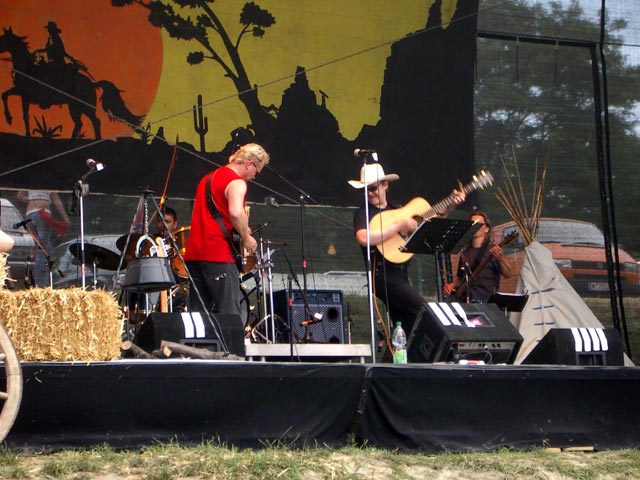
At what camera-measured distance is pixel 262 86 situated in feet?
29.0

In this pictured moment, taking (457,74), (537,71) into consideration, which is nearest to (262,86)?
(457,74)

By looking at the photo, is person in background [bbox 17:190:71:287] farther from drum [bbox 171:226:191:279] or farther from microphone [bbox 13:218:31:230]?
drum [bbox 171:226:191:279]

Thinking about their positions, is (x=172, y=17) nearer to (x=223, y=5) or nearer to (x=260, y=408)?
(x=223, y=5)

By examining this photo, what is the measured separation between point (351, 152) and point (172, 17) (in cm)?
206

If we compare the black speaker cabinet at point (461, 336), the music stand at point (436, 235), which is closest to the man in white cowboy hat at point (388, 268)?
the music stand at point (436, 235)

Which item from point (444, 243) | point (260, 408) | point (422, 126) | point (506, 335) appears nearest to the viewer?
point (260, 408)

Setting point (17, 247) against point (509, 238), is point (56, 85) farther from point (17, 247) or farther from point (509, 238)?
point (509, 238)

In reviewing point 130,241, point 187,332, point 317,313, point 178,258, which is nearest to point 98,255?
point 130,241

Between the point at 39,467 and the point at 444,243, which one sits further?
the point at 444,243

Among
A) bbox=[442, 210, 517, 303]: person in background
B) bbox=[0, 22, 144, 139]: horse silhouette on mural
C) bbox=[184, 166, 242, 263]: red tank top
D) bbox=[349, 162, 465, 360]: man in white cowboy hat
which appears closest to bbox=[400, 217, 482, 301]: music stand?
bbox=[349, 162, 465, 360]: man in white cowboy hat

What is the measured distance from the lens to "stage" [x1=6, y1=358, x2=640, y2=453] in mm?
4672

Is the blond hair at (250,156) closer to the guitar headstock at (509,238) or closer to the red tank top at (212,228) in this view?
the red tank top at (212,228)

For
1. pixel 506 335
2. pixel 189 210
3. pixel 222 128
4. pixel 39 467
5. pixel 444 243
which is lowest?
pixel 39 467

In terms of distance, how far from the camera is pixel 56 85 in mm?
8180
